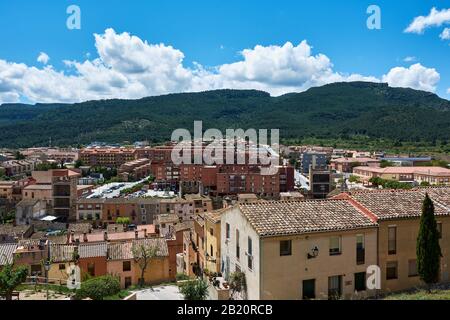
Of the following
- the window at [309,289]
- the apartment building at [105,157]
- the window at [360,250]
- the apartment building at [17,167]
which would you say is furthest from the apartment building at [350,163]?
the window at [309,289]

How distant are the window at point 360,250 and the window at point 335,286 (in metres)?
1.07

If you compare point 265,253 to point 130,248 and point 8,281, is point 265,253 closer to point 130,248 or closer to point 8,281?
point 8,281

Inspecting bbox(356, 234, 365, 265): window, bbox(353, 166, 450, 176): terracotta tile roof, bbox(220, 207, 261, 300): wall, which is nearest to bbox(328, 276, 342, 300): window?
bbox(356, 234, 365, 265): window

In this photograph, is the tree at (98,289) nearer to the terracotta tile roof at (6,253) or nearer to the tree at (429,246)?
the tree at (429,246)

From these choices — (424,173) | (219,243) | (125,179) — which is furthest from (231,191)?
(219,243)

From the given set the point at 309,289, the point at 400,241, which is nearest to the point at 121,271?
the point at 309,289

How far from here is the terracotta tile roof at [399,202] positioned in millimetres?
17172

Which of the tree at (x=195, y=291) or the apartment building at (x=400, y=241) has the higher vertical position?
the apartment building at (x=400, y=241)

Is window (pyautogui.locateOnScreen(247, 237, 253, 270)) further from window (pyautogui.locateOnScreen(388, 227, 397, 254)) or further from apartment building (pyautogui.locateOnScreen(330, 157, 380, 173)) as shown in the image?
apartment building (pyautogui.locateOnScreen(330, 157, 380, 173))

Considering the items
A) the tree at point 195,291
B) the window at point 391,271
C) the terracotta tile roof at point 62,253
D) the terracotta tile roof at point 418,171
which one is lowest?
the terracotta tile roof at point 62,253

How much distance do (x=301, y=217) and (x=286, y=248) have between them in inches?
65.6

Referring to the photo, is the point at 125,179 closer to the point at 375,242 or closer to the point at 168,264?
the point at 168,264
